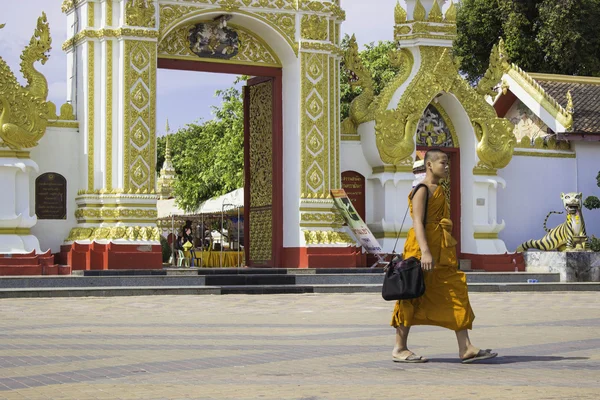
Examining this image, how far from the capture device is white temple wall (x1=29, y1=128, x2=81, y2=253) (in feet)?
69.6

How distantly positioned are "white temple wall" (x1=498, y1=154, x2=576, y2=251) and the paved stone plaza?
10344 mm

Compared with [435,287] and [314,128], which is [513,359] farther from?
[314,128]

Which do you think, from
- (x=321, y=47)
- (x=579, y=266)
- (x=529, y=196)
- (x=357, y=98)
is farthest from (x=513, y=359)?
(x=529, y=196)

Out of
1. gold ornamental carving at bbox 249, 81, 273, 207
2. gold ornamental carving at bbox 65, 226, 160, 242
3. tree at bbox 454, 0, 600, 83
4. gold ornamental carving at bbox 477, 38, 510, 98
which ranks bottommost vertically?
gold ornamental carving at bbox 65, 226, 160, 242

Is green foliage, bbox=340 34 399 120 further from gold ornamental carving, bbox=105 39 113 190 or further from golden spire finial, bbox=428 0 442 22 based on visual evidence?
gold ornamental carving, bbox=105 39 113 190

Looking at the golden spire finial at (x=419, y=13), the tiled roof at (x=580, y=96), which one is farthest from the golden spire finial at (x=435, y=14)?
the tiled roof at (x=580, y=96)

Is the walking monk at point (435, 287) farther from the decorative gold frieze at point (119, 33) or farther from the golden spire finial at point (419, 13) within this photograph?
the golden spire finial at point (419, 13)

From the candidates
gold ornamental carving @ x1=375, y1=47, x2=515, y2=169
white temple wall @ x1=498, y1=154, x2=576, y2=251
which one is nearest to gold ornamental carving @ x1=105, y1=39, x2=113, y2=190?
gold ornamental carving @ x1=375, y1=47, x2=515, y2=169

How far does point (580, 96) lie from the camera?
2795 centimetres

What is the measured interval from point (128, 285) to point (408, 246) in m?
10.7

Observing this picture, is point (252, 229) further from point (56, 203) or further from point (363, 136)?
point (56, 203)

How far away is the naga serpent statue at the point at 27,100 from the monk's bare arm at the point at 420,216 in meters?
13.2

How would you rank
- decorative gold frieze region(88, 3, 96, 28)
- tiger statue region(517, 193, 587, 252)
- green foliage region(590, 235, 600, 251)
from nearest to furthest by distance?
decorative gold frieze region(88, 3, 96, 28)
tiger statue region(517, 193, 587, 252)
green foliage region(590, 235, 600, 251)

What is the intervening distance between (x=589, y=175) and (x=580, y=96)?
8.79 feet
